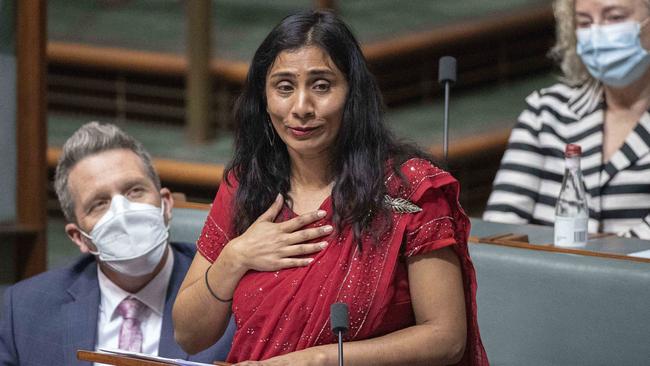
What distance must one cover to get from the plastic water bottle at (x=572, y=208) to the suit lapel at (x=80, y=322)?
3.13ft

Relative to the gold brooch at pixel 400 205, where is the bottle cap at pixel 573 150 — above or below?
above

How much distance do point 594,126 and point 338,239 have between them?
4.50ft

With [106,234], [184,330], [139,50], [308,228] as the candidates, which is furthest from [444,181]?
[139,50]

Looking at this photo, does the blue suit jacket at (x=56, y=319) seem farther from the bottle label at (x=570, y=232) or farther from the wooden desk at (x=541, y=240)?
the bottle label at (x=570, y=232)

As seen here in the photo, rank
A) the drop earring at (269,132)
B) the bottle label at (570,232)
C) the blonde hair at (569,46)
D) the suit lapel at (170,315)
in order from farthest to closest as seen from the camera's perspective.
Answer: the blonde hair at (569,46) < the bottle label at (570,232) < the suit lapel at (170,315) < the drop earring at (269,132)

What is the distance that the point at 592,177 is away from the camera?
3117 mm

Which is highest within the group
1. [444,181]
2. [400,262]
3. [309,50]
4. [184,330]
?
[309,50]

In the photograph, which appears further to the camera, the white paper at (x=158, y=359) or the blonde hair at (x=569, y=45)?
the blonde hair at (x=569, y=45)

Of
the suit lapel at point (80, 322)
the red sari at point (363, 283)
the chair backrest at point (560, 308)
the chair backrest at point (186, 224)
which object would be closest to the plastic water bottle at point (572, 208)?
the chair backrest at point (560, 308)

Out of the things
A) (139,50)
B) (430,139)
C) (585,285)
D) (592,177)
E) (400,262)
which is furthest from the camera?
(139,50)

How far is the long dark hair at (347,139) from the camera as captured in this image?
199cm

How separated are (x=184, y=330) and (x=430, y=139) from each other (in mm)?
3783

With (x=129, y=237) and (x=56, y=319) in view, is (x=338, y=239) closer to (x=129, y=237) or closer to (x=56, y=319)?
(x=129, y=237)

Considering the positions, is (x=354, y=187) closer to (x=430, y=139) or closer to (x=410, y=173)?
(x=410, y=173)
